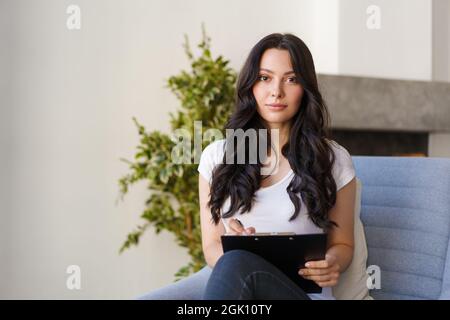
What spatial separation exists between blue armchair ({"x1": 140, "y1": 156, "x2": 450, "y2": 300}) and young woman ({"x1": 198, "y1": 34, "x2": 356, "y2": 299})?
195mm

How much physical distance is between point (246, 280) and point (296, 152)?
50 centimetres

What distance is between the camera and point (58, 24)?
294cm

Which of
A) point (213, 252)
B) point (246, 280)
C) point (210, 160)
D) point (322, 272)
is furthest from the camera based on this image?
point (210, 160)

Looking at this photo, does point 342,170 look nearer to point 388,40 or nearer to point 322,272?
point 322,272

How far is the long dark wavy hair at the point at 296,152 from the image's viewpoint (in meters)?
1.61

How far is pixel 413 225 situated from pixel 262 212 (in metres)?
0.46

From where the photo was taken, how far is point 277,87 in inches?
63.9

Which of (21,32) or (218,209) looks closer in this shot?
(218,209)

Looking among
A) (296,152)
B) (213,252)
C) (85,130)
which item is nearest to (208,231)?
(213,252)

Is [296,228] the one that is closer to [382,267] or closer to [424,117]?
[382,267]

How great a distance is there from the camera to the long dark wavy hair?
161 centimetres

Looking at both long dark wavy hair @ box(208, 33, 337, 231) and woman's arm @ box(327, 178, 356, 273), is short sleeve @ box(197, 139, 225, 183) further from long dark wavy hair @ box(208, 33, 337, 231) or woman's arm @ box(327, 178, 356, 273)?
woman's arm @ box(327, 178, 356, 273)
